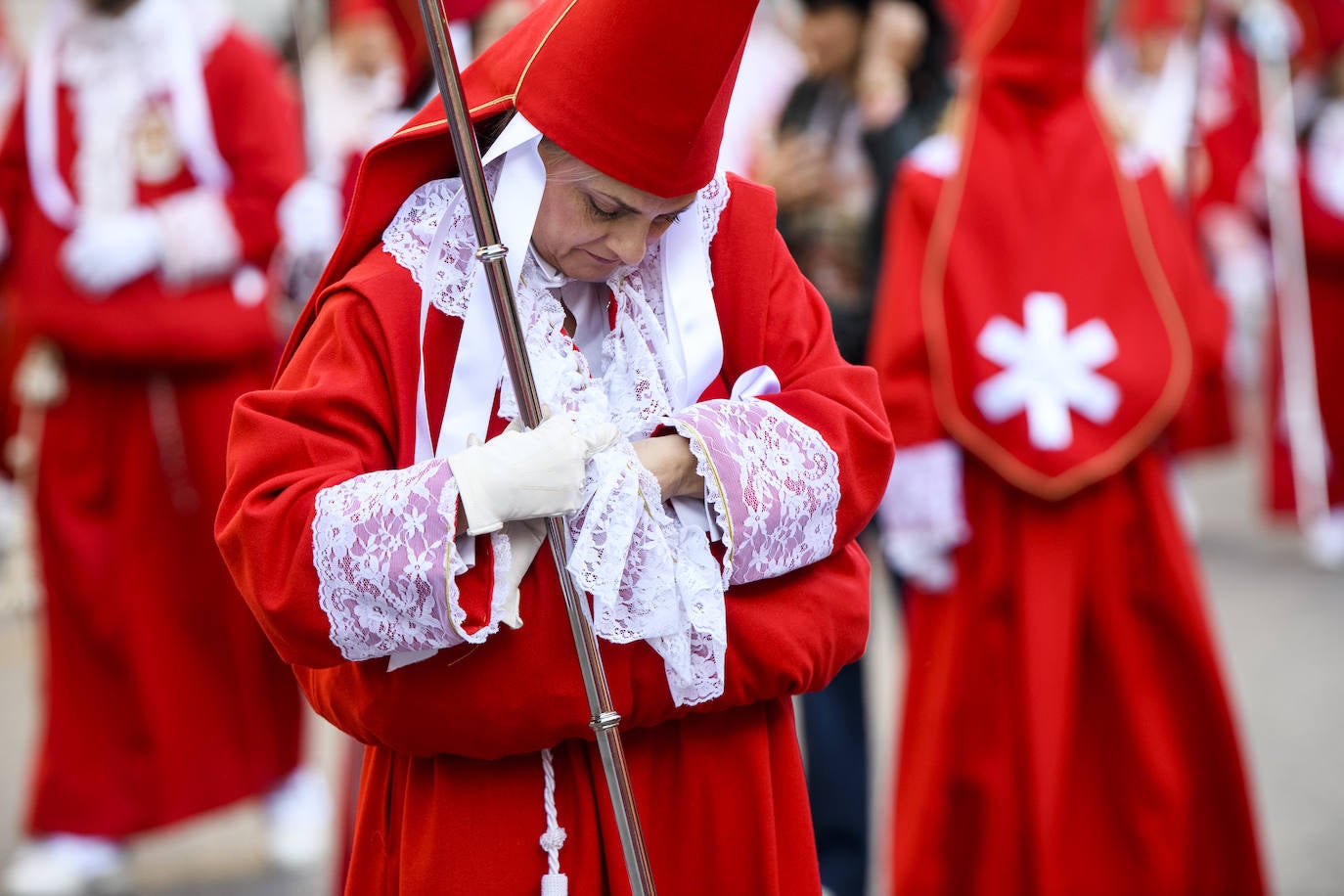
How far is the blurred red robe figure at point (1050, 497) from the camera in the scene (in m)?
3.34

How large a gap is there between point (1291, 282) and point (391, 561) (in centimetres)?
593

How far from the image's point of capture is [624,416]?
6.13ft

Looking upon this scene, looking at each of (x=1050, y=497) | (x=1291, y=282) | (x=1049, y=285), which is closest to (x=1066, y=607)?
(x=1050, y=497)

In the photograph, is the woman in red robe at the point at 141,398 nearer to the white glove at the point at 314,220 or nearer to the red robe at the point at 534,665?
the white glove at the point at 314,220

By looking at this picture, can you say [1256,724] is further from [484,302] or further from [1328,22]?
[484,302]

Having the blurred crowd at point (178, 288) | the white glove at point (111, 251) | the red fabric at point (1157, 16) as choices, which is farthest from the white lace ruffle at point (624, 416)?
the red fabric at point (1157, 16)

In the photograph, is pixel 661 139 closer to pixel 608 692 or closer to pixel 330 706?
pixel 608 692

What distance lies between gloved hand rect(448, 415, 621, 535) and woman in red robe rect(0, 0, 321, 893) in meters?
2.49

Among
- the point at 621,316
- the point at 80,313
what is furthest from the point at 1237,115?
the point at 621,316

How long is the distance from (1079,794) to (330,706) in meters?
2.03

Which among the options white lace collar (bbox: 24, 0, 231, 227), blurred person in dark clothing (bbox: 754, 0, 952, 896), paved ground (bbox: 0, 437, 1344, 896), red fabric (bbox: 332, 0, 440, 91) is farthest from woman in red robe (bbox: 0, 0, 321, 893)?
blurred person in dark clothing (bbox: 754, 0, 952, 896)

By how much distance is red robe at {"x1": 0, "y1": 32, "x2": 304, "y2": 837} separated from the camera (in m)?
4.04

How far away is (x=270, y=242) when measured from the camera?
13.5ft

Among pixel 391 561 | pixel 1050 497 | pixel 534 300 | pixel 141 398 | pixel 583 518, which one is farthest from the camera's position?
pixel 141 398
